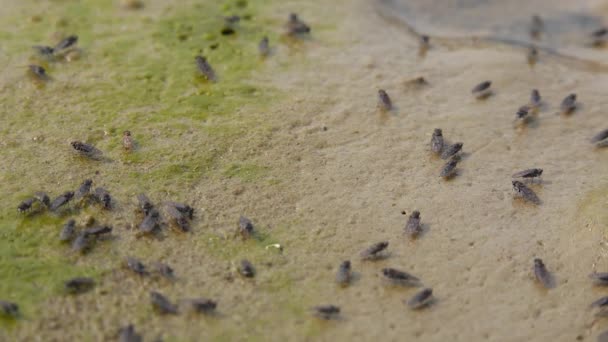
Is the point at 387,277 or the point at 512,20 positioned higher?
the point at 512,20

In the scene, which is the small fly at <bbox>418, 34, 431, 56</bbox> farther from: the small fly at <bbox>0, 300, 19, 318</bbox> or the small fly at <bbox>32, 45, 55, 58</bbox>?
the small fly at <bbox>0, 300, 19, 318</bbox>

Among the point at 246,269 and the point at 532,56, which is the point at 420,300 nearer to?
the point at 246,269

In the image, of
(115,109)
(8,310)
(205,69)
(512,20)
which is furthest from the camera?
(512,20)

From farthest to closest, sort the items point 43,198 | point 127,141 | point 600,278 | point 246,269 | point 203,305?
point 127,141 < point 43,198 < point 600,278 < point 246,269 < point 203,305

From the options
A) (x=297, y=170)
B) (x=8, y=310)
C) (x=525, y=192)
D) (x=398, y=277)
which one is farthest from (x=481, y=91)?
(x=8, y=310)

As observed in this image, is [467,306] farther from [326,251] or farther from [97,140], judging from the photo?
[97,140]

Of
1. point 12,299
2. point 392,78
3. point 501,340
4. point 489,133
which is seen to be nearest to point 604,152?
point 489,133

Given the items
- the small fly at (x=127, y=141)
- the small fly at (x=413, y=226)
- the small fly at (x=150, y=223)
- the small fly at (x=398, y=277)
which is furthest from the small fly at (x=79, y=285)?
the small fly at (x=413, y=226)
